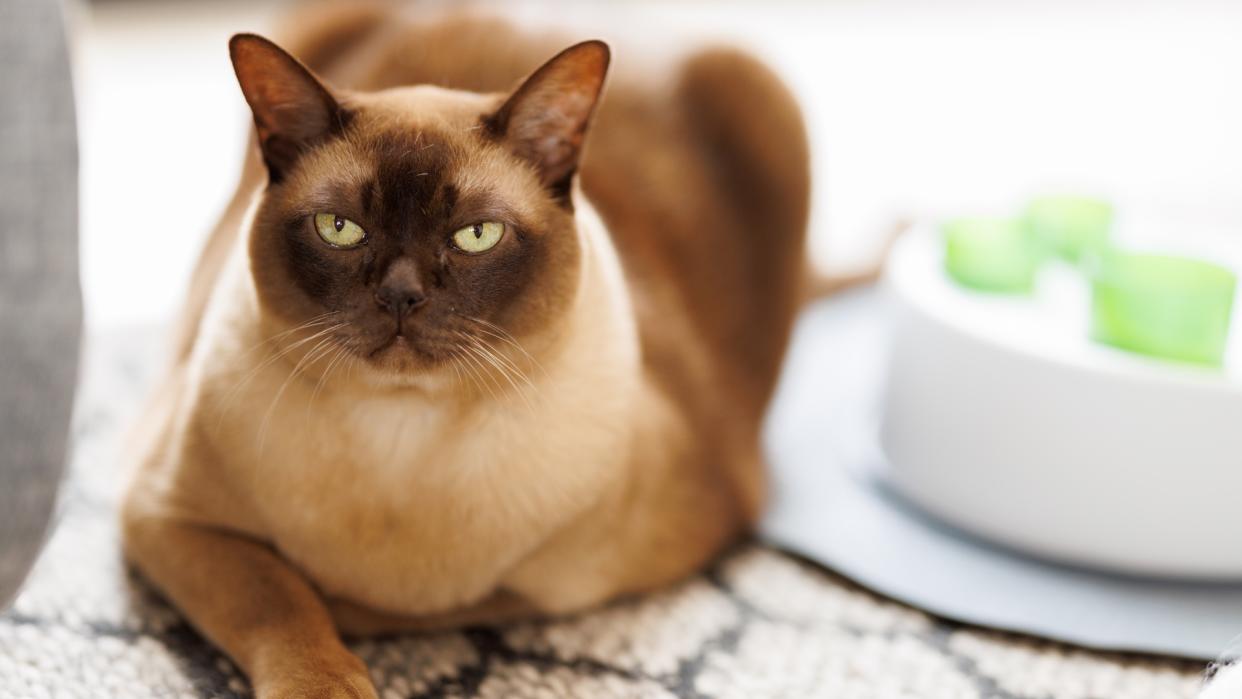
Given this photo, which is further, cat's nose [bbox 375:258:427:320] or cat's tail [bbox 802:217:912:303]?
cat's tail [bbox 802:217:912:303]

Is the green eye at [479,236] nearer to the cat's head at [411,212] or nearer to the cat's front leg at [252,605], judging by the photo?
the cat's head at [411,212]

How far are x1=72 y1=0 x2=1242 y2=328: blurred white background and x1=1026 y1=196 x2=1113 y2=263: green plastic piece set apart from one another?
0.11 meters

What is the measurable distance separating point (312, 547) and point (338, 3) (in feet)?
2.70

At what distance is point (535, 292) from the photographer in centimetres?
108

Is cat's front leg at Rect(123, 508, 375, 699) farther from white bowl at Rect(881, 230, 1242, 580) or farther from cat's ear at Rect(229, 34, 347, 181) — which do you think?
white bowl at Rect(881, 230, 1242, 580)

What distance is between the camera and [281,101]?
106 centimetres

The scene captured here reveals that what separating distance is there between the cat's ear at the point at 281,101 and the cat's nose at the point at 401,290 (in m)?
0.15

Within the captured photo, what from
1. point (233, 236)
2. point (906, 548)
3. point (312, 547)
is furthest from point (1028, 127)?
point (312, 547)

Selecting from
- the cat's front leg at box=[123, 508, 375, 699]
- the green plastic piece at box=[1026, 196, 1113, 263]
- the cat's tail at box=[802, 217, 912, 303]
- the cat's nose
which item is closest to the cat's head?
the cat's nose

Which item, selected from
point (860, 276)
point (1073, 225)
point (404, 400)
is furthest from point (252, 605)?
point (860, 276)

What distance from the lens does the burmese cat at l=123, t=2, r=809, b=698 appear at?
104 centimetres

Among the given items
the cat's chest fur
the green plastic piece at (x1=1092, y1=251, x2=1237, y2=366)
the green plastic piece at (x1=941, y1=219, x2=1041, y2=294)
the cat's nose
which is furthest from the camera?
the green plastic piece at (x1=941, y1=219, x2=1041, y2=294)

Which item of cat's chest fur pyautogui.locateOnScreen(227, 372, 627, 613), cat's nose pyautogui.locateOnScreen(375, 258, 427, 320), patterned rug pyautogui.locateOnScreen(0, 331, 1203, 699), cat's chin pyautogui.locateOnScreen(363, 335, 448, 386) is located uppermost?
cat's nose pyautogui.locateOnScreen(375, 258, 427, 320)

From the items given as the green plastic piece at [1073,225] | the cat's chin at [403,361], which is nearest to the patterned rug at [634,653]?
the cat's chin at [403,361]
